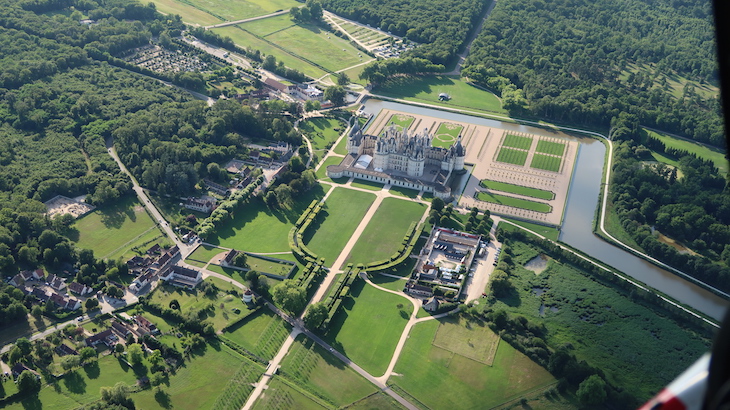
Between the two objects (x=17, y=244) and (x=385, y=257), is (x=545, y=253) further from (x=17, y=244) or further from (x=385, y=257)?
(x=17, y=244)

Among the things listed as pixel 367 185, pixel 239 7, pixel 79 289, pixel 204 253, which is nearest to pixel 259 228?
pixel 204 253

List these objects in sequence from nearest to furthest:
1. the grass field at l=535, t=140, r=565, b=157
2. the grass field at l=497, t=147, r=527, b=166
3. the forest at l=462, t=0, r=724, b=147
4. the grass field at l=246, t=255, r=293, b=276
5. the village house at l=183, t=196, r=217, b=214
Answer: the grass field at l=246, t=255, r=293, b=276, the village house at l=183, t=196, r=217, b=214, the grass field at l=497, t=147, r=527, b=166, the grass field at l=535, t=140, r=565, b=157, the forest at l=462, t=0, r=724, b=147

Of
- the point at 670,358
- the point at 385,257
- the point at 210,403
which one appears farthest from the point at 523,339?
the point at 210,403

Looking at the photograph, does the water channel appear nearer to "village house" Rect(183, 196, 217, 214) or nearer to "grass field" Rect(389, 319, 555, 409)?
"grass field" Rect(389, 319, 555, 409)

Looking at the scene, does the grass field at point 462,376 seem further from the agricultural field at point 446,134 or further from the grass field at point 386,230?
A: the agricultural field at point 446,134

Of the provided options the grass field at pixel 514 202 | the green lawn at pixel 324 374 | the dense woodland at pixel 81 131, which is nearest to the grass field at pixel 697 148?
the grass field at pixel 514 202

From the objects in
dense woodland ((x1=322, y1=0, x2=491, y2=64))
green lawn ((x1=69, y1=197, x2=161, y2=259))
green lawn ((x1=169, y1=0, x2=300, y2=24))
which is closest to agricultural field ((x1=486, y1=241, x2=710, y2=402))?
green lawn ((x1=69, y1=197, x2=161, y2=259))

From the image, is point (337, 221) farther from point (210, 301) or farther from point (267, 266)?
point (210, 301)
